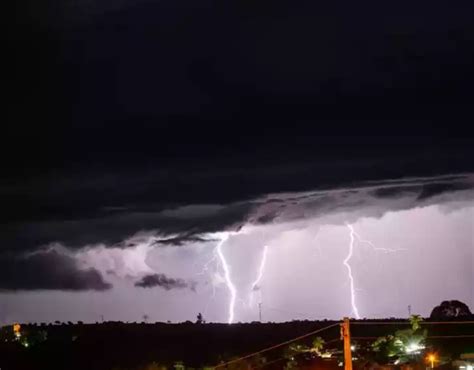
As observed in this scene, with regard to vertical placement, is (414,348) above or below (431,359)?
above

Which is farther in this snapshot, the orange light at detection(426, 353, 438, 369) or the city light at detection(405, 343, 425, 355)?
the city light at detection(405, 343, 425, 355)

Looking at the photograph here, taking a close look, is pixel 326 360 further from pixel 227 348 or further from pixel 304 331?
pixel 304 331

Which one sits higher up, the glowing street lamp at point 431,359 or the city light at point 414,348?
the city light at point 414,348

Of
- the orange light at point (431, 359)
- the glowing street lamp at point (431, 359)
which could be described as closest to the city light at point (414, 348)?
the orange light at point (431, 359)

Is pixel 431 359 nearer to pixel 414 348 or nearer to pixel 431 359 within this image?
pixel 431 359

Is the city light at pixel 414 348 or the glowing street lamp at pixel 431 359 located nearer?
the glowing street lamp at pixel 431 359

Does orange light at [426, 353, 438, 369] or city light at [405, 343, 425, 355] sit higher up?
city light at [405, 343, 425, 355]

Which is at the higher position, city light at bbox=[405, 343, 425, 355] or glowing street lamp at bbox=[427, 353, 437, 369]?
city light at bbox=[405, 343, 425, 355]

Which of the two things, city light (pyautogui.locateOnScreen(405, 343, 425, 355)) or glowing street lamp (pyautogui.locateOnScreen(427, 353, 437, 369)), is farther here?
city light (pyautogui.locateOnScreen(405, 343, 425, 355))

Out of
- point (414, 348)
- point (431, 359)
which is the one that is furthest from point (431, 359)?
point (414, 348)

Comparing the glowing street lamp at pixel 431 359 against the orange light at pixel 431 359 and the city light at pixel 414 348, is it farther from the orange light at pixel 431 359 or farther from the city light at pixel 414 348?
the city light at pixel 414 348

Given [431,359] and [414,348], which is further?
[414,348]

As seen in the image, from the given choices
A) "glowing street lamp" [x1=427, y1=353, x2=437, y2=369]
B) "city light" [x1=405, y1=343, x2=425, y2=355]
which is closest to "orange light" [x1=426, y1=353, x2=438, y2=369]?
"glowing street lamp" [x1=427, y1=353, x2=437, y2=369]

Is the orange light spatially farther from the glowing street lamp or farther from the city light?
the city light
